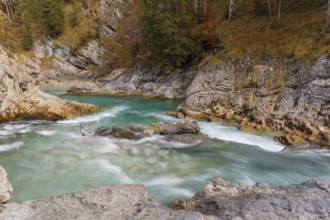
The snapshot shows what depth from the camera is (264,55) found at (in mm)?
23422

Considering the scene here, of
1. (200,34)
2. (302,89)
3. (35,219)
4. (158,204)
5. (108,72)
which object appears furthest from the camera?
(108,72)

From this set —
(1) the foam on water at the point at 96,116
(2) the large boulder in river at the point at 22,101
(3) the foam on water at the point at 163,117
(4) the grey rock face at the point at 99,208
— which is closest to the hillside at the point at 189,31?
(2) the large boulder in river at the point at 22,101

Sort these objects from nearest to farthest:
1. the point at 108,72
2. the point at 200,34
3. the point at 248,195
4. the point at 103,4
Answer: the point at 248,195, the point at 200,34, the point at 108,72, the point at 103,4

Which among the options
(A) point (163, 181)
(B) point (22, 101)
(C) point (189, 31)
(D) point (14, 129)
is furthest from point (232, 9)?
(A) point (163, 181)

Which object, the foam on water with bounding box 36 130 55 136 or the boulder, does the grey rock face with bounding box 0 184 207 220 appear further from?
the foam on water with bounding box 36 130 55 136

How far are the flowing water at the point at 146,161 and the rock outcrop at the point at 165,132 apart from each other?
0.51 meters

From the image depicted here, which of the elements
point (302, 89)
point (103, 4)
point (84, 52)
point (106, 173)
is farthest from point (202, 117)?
point (103, 4)

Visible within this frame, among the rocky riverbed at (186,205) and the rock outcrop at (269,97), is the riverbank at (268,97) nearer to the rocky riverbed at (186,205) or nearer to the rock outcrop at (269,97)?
the rock outcrop at (269,97)

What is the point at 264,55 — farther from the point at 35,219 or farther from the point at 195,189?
the point at 35,219

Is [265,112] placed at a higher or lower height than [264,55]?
lower

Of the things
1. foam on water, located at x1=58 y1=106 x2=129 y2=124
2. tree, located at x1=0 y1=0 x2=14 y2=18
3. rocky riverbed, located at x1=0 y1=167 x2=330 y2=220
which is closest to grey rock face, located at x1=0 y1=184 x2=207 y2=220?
rocky riverbed, located at x1=0 y1=167 x2=330 y2=220

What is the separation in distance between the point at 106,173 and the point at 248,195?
6196mm

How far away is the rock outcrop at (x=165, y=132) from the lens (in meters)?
16.2

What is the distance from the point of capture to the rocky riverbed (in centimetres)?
656
